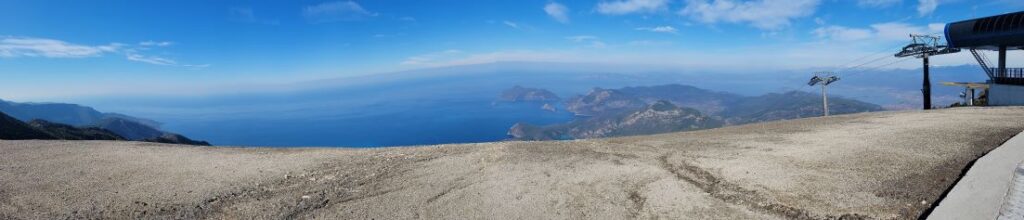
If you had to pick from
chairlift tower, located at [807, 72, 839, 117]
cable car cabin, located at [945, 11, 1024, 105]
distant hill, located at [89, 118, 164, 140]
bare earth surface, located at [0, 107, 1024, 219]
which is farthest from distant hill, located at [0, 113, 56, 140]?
distant hill, located at [89, 118, 164, 140]

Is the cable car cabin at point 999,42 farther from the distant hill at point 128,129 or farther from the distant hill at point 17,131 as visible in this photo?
the distant hill at point 128,129

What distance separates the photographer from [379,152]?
570 inches

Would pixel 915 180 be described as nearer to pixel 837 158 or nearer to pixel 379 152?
pixel 837 158

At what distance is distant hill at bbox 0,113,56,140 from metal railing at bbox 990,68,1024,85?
7662cm

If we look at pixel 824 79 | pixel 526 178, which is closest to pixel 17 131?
pixel 526 178

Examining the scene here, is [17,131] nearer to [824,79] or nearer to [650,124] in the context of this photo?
[824,79]

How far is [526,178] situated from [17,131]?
6699cm

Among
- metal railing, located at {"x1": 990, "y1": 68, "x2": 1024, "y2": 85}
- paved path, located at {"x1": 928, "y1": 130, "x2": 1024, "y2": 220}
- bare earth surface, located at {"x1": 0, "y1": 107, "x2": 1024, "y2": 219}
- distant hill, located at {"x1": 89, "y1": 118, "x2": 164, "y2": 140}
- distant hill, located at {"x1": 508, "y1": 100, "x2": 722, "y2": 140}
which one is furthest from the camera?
distant hill, located at {"x1": 508, "y1": 100, "x2": 722, "y2": 140}

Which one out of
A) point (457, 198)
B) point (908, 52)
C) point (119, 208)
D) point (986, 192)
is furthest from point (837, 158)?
point (908, 52)

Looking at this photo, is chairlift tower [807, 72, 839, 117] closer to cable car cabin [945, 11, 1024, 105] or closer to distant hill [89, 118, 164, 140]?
cable car cabin [945, 11, 1024, 105]

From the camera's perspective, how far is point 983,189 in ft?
25.6

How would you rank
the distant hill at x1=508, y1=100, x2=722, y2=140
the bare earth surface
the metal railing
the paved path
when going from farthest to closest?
the distant hill at x1=508, y1=100, x2=722, y2=140 < the metal railing < the bare earth surface < the paved path

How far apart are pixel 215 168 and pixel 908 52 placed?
38.9 meters

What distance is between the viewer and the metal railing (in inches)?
953
